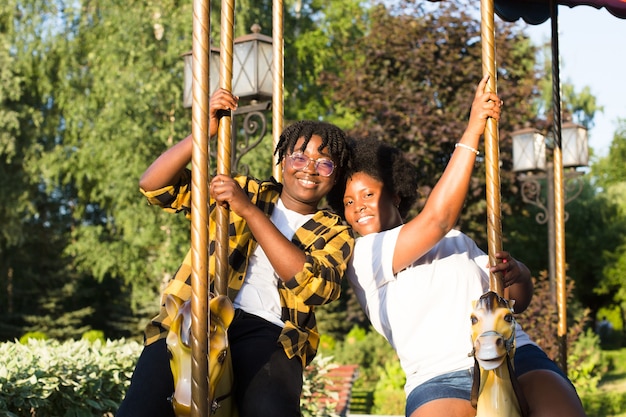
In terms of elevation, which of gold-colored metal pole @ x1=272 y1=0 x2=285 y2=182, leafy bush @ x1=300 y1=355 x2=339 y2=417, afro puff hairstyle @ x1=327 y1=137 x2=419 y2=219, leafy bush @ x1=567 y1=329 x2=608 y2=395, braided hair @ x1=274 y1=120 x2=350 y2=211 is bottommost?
leafy bush @ x1=567 y1=329 x2=608 y2=395

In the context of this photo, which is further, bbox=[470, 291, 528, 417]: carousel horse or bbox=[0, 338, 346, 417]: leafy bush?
bbox=[0, 338, 346, 417]: leafy bush

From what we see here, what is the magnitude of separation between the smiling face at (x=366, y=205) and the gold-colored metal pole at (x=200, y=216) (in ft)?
3.11

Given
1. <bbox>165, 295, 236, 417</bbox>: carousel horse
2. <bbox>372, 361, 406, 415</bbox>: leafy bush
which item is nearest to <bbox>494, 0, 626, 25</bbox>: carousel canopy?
<bbox>165, 295, 236, 417</bbox>: carousel horse

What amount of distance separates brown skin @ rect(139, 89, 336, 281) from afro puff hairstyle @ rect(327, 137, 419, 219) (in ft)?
0.74

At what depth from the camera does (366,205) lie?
11.3ft

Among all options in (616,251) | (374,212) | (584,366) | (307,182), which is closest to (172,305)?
(307,182)

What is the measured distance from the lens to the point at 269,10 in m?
19.8

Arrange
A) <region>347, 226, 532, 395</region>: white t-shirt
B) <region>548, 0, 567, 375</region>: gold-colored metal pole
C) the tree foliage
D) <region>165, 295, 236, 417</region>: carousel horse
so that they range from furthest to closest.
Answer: the tree foliage, <region>548, 0, 567, 375</region>: gold-colored metal pole, <region>347, 226, 532, 395</region>: white t-shirt, <region>165, 295, 236, 417</region>: carousel horse

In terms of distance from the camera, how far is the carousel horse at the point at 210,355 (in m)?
2.64

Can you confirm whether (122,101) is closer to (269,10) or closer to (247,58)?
(269,10)

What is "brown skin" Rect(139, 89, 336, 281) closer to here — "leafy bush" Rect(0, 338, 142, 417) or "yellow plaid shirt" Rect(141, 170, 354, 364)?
"yellow plaid shirt" Rect(141, 170, 354, 364)

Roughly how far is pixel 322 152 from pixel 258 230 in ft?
2.02

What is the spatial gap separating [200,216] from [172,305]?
33 centimetres

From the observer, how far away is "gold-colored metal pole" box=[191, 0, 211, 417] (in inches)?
A: 99.6
